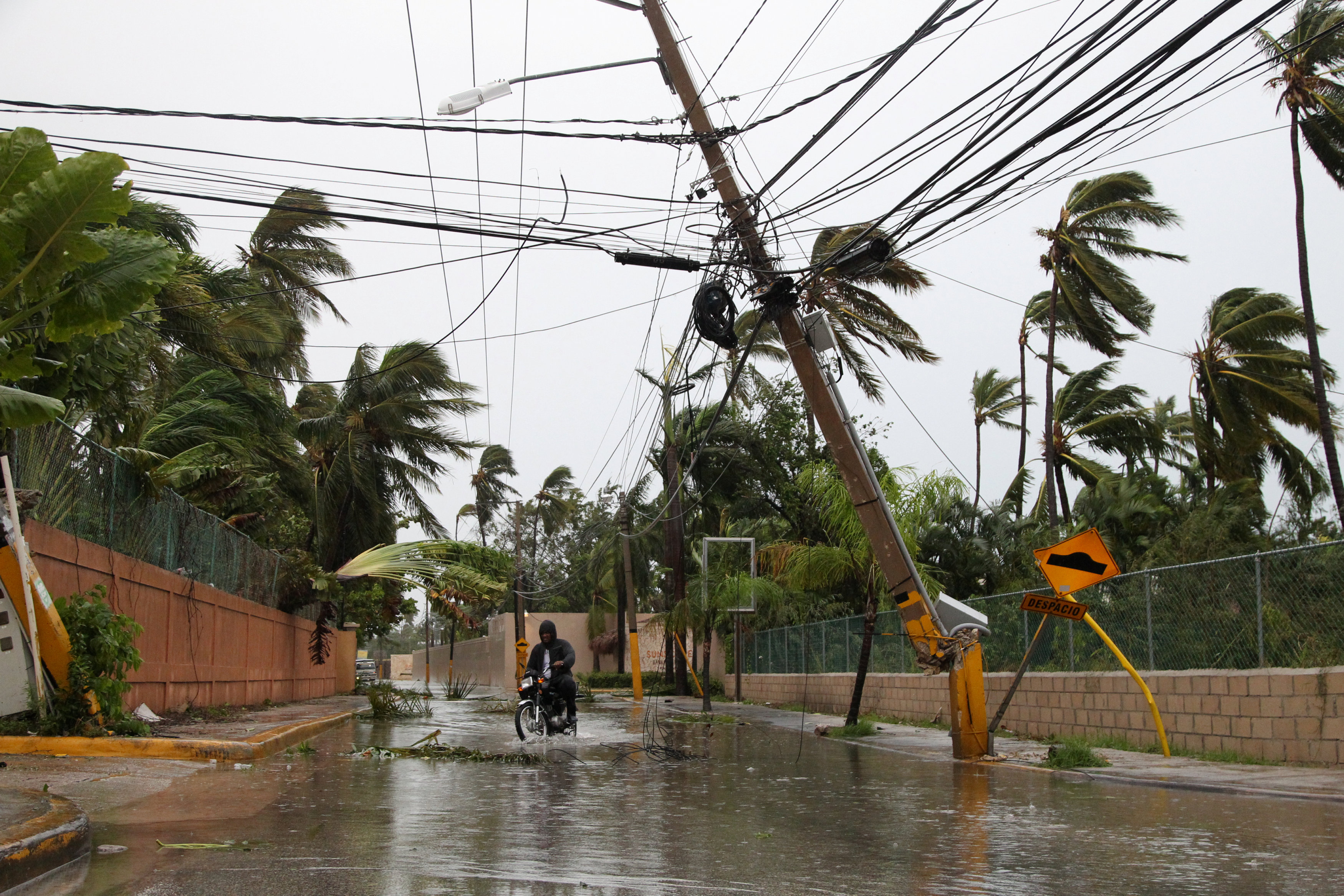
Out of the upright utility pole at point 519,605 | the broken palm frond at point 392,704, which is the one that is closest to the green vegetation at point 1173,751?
the broken palm frond at point 392,704

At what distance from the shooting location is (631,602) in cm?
3891

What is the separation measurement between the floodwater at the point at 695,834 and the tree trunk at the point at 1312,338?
14800mm

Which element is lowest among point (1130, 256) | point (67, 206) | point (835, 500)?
point (835, 500)

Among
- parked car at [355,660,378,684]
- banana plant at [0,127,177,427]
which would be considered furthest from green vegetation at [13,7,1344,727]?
parked car at [355,660,378,684]

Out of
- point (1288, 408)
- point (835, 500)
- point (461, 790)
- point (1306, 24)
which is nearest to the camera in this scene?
point (461, 790)

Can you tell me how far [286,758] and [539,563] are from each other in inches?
2488

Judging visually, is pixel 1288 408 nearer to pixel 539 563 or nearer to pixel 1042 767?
pixel 1042 767

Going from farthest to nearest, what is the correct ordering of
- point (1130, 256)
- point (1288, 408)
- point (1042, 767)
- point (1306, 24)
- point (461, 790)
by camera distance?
point (1130, 256) → point (1288, 408) → point (1306, 24) → point (1042, 767) → point (461, 790)

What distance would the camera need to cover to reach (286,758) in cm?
1213

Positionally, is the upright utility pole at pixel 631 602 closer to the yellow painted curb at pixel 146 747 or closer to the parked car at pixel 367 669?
the yellow painted curb at pixel 146 747

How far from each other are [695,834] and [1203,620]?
28.2 feet

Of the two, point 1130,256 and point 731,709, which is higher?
point 1130,256

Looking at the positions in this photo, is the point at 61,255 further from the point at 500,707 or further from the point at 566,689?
the point at 500,707

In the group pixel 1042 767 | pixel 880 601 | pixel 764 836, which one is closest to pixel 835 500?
pixel 880 601
